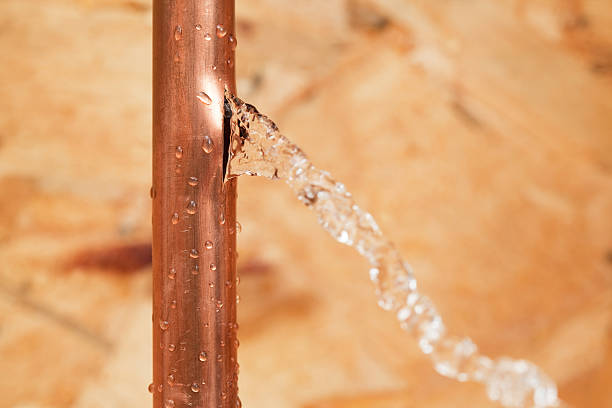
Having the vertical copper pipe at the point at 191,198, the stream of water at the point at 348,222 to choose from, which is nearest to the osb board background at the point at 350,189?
the stream of water at the point at 348,222

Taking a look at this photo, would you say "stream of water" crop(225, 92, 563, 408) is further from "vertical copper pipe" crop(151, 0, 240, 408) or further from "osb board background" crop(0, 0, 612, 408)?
"osb board background" crop(0, 0, 612, 408)

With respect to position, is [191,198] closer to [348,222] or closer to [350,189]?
[348,222]

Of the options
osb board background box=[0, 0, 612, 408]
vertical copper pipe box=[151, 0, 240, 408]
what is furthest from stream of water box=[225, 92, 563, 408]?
osb board background box=[0, 0, 612, 408]

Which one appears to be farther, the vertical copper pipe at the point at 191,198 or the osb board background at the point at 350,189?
the osb board background at the point at 350,189

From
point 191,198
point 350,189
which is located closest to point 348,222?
point 191,198

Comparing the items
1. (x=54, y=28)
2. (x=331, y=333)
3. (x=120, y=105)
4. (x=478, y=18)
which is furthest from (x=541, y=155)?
(x=54, y=28)

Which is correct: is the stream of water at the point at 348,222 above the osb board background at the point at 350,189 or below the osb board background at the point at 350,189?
below

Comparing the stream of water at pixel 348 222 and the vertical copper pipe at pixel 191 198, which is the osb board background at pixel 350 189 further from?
the vertical copper pipe at pixel 191 198

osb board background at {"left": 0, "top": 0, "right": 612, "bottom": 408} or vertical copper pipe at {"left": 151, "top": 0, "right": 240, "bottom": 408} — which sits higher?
osb board background at {"left": 0, "top": 0, "right": 612, "bottom": 408}
